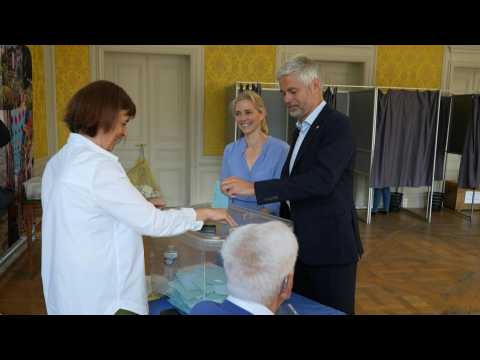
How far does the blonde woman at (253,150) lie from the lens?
248 cm

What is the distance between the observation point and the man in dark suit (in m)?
1.69

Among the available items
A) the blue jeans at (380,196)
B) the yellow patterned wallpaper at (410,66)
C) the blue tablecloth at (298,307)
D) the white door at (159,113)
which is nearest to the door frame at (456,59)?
the yellow patterned wallpaper at (410,66)

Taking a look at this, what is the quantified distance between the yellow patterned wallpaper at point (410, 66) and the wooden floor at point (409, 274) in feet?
7.33

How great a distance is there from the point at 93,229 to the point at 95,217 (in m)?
0.04

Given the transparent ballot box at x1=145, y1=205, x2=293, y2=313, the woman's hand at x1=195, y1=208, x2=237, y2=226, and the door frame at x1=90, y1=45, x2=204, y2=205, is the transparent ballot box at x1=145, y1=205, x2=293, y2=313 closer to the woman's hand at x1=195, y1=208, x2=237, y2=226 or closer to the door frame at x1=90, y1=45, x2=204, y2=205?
→ the woman's hand at x1=195, y1=208, x2=237, y2=226

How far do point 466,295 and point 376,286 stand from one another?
0.70m

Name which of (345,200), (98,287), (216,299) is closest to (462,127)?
(345,200)

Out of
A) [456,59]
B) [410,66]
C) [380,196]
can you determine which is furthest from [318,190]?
[456,59]

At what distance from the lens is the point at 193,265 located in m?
→ 1.76

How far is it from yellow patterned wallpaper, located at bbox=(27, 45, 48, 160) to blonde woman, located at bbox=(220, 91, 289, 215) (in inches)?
124

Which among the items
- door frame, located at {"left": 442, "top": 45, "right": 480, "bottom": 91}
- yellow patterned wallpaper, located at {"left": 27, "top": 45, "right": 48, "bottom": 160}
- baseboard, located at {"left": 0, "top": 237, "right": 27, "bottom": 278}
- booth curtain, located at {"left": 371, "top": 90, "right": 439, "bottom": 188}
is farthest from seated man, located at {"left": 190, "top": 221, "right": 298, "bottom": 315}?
door frame, located at {"left": 442, "top": 45, "right": 480, "bottom": 91}

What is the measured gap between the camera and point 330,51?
6109mm

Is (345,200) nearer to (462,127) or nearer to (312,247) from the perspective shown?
(312,247)

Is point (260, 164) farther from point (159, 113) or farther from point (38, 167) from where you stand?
point (159, 113)
